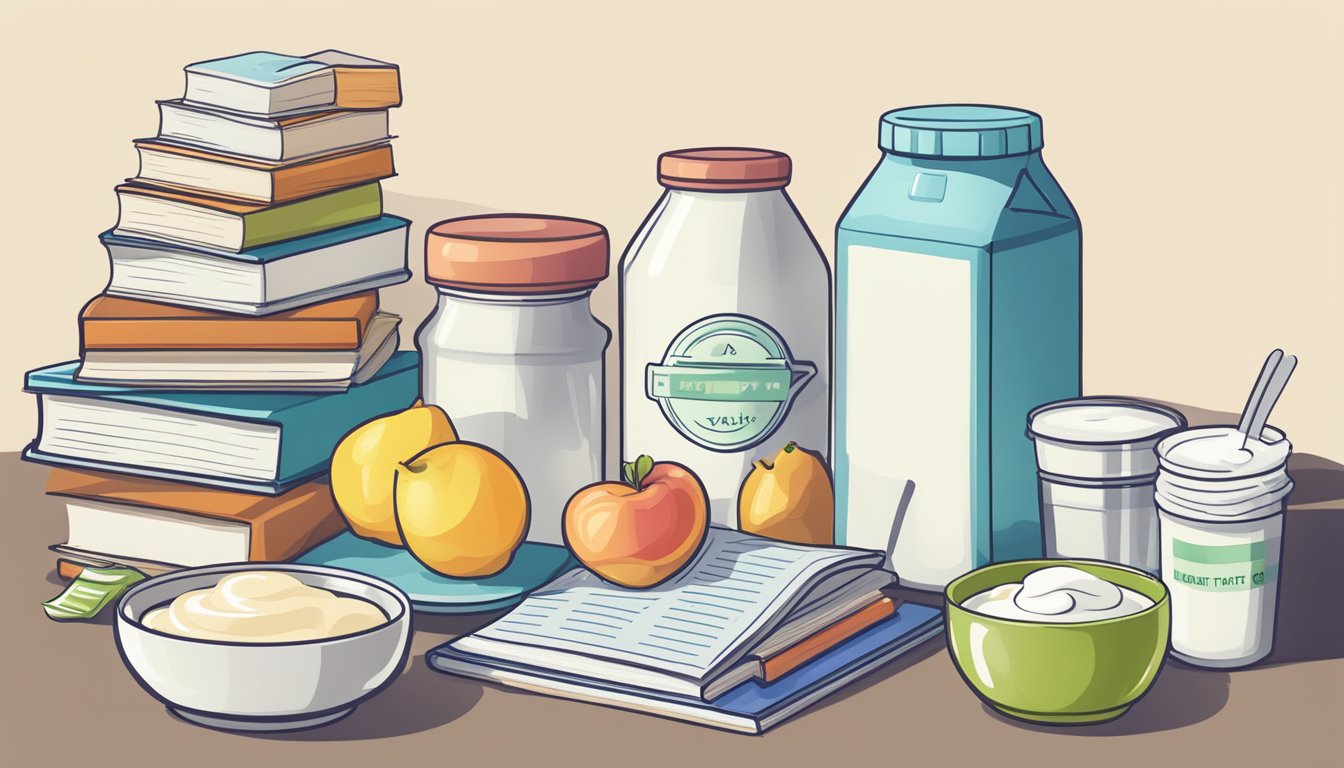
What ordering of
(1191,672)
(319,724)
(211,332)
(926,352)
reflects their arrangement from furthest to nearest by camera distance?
(211,332), (926,352), (1191,672), (319,724)

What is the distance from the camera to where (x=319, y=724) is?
1575 mm

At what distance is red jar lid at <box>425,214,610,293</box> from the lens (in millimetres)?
1855

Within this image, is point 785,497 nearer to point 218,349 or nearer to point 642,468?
point 642,468

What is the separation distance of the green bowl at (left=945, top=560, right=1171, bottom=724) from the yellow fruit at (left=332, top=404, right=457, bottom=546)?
515mm

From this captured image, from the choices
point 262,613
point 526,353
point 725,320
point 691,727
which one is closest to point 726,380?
point 725,320

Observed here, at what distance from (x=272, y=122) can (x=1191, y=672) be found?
967mm

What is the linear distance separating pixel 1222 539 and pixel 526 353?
646mm

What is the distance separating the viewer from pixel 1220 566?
163cm

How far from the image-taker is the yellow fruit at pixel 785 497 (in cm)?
183

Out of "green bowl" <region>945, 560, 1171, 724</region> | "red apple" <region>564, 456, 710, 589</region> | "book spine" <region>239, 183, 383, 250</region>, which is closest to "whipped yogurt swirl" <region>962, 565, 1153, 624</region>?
"green bowl" <region>945, 560, 1171, 724</region>

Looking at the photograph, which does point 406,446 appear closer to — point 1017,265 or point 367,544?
point 367,544

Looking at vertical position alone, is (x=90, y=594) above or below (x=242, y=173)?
below

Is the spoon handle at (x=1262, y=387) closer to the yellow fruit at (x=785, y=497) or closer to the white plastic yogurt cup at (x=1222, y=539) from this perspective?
the white plastic yogurt cup at (x=1222, y=539)

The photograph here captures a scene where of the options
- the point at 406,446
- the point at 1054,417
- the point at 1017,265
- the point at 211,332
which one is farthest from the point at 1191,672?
the point at 211,332
